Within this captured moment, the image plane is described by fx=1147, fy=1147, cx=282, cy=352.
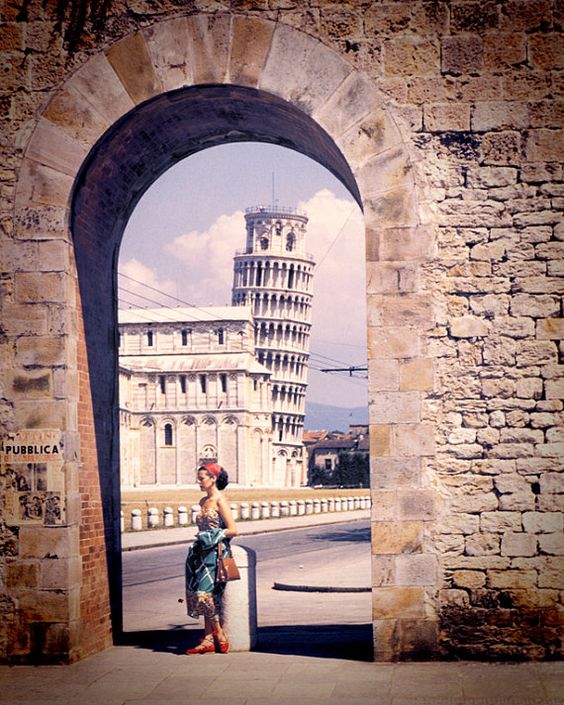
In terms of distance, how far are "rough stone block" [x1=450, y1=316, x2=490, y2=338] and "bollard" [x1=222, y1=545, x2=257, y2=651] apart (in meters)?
2.89

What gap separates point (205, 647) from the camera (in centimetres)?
1038

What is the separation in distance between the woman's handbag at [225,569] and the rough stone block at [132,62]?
4236 millimetres

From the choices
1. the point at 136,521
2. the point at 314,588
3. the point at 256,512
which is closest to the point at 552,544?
the point at 314,588

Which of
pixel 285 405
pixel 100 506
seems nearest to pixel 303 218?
pixel 285 405

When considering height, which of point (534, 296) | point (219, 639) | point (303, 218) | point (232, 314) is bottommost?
point (219, 639)

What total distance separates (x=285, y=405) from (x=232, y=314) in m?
21.9

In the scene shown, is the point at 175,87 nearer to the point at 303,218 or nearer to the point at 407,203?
the point at 407,203

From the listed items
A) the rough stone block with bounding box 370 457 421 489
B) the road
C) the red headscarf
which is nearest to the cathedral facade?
the road

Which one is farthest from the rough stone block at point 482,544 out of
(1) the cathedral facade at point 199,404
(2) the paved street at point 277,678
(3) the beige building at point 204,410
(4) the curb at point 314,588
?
(3) the beige building at point 204,410

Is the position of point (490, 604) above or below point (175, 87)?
below

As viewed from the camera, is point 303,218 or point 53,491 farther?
point 303,218

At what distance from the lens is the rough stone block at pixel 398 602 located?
9281mm

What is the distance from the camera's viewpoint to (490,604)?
9.25 meters

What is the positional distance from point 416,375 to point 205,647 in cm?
320
